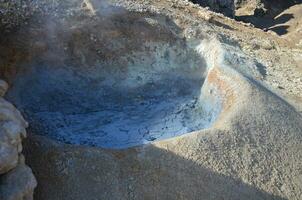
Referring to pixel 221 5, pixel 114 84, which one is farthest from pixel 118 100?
pixel 221 5

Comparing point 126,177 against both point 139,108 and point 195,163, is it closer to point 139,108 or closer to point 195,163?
point 195,163

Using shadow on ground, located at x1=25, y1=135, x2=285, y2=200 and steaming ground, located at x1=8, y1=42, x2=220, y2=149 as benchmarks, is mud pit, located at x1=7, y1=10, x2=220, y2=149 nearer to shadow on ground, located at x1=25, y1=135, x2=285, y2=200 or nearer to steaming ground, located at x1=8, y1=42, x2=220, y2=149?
steaming ground, located at x1=8, y1=42, x2=220, y2=149

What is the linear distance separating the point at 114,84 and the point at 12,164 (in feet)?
14.4

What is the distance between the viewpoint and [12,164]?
7305 mm

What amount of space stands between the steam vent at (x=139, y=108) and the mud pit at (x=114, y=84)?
0.07 ft

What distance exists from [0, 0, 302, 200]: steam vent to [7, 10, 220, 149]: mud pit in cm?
2

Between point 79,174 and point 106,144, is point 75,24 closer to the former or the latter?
point 106,144

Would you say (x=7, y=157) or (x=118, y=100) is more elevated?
(x=7, y=157)

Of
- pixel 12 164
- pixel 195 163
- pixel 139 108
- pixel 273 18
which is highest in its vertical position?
pixel 12 164

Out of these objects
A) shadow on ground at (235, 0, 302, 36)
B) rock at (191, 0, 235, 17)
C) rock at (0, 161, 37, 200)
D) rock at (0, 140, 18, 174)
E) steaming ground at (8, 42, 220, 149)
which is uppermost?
rock at (0, 140, 18, 174)

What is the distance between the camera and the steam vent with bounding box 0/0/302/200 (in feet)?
27.9

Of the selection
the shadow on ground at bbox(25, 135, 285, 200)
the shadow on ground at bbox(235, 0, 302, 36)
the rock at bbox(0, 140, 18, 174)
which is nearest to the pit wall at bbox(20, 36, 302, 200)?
the shadow on ground at bbox(25, 135, 285, 200)

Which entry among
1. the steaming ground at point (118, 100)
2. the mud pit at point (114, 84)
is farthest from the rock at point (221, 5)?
the steaming ground at point (118, 100)

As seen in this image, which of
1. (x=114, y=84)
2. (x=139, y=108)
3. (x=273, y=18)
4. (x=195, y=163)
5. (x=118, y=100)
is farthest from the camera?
(x=273, y=18)
